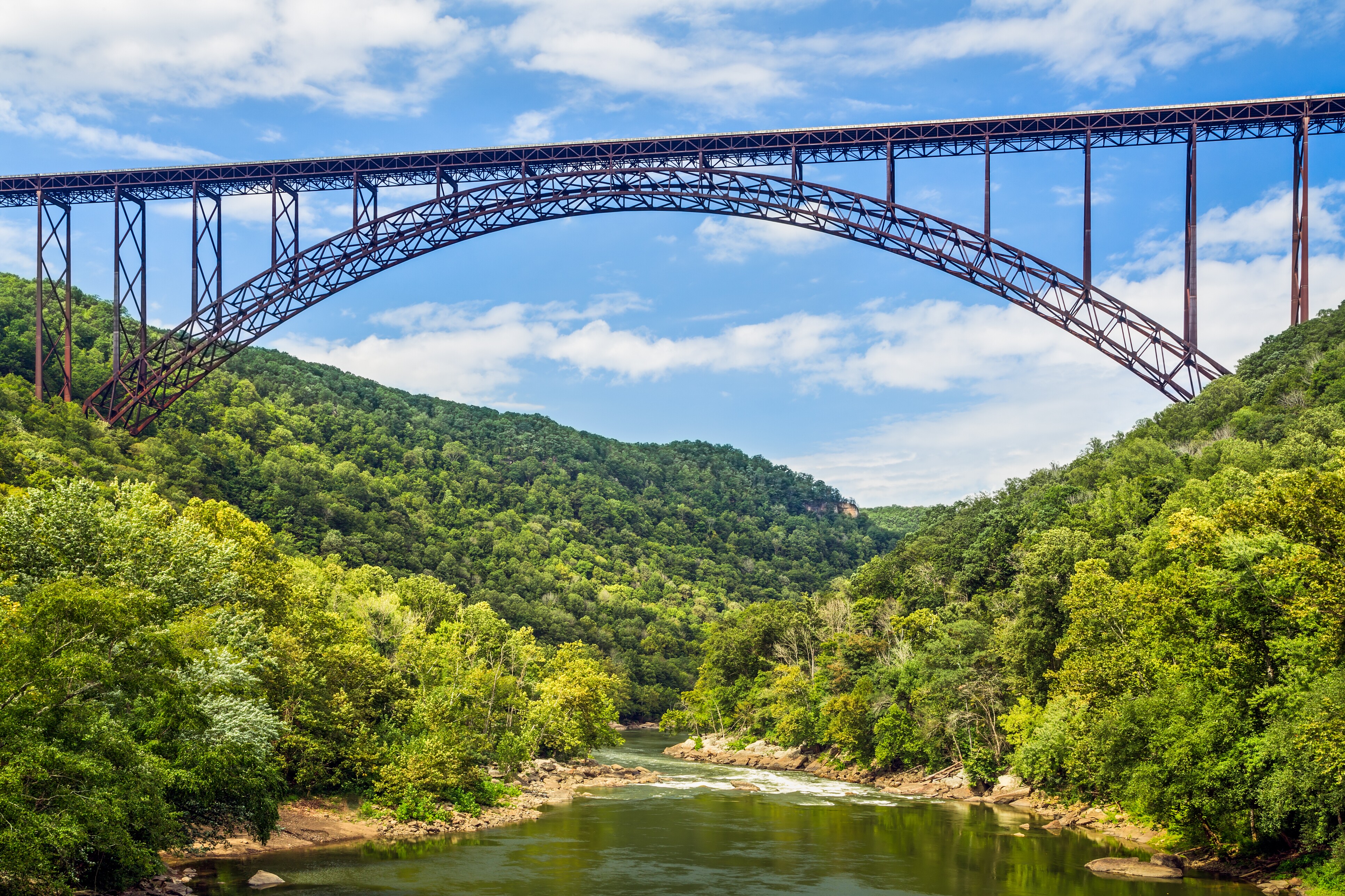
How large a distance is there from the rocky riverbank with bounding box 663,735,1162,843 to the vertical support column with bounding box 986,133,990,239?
73.0 feet

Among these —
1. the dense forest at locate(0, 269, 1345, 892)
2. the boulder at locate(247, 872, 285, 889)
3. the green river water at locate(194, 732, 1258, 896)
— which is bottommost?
the green river water at locate(194, 732, 1258, 896)

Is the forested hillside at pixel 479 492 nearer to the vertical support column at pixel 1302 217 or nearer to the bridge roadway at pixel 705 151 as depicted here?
the bridge roadway at pixel 705 151

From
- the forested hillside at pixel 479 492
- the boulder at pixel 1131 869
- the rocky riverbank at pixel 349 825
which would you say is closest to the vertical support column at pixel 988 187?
the boulder at pixel 1131 869

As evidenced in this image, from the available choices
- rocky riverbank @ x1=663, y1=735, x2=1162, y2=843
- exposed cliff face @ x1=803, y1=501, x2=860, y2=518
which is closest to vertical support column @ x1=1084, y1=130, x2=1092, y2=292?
rocky riverbank @ x1=663, y1=735, x2=1162, y2=843

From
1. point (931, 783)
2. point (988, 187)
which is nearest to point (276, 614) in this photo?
point (988, 187)

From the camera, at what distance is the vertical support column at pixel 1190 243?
40531 mm

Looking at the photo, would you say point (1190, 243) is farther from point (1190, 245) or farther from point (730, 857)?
point (730, 857)

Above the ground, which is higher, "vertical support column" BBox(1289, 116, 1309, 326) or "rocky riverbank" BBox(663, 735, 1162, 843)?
"vertical support column" BBox(1289, 116, 1309, 326)

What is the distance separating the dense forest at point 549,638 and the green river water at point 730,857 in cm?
241

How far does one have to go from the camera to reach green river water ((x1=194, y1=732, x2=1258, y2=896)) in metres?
28.7

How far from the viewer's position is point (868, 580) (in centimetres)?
7381

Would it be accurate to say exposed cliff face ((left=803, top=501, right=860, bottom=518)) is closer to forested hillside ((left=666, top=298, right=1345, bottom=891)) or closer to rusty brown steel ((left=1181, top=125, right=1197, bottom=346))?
forested hillside ((left=666, top=298, right=1345, bottom=891))

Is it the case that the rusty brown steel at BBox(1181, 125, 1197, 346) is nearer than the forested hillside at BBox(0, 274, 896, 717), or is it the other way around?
the rusty brown steel at BBox(1181, 125, 1197, 346)

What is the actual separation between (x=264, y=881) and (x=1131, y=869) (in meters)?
24.1
